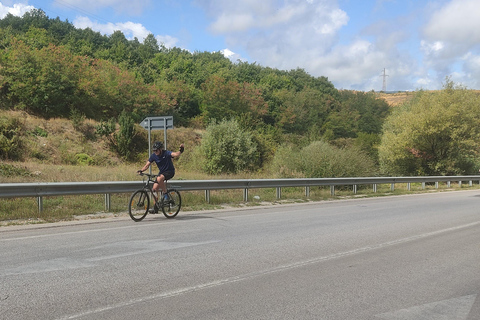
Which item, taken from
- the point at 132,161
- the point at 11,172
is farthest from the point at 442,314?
the point at 132,161

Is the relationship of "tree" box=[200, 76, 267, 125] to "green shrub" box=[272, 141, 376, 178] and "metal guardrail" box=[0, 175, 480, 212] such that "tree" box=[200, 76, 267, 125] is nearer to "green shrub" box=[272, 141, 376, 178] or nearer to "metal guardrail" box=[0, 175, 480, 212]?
"green shrub" box=[272, 141, 376, 178]

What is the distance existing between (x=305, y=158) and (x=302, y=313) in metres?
19.7

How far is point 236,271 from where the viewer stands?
17.1 feet

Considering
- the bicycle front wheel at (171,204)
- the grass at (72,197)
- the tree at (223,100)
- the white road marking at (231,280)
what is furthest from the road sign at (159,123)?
the tree at (223,100)

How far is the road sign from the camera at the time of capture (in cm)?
1399

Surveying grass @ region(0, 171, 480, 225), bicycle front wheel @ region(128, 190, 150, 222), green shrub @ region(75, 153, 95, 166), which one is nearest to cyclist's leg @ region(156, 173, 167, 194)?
bicycle front wheel @ region(128, 190, 150, 222)

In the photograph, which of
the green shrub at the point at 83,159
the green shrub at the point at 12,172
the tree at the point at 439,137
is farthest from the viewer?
the tree at the point at 439,137

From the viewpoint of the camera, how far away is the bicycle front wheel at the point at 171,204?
31.9ft

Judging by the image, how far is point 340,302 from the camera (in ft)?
13.6

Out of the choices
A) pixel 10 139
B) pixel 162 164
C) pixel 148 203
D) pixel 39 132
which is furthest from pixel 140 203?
pixel 39 132

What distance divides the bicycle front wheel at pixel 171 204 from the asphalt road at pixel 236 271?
0.73 meters

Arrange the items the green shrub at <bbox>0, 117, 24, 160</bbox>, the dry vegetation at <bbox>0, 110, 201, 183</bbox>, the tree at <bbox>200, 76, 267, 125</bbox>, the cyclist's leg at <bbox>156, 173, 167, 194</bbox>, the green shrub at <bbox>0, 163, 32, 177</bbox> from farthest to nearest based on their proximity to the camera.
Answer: the tree at <bbox>200, 76, 267, 125</bbox>
the dry vegetation at <bbox>0, 110, 201, 183</bbox>
the green shrub at <bbox>0, 117, 24, 160</bbox>
the green shrub at <bbox>0, 163, 32, 177</bbox>
the cyclist's leg at <bbox>156, 173, 167, 194</bbox>

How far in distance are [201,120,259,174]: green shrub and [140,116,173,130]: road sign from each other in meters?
17.9

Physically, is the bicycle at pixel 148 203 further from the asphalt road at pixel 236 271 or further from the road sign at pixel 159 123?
the road sign at pixel 159 123
